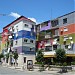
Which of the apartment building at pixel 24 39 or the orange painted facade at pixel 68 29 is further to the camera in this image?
the apartment building at pixel 24 39

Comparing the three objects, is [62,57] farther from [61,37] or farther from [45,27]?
[45,27]

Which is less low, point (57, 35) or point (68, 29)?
point (68, 29)

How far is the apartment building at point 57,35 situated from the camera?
4847cm

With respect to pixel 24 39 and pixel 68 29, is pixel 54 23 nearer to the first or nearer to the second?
pixel 68 29

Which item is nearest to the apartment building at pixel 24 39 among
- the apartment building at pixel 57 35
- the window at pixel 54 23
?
the apartment building at pixel 57 35

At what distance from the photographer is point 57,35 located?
175 ft

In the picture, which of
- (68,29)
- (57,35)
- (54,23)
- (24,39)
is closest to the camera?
(68,29)

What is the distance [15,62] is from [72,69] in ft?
89.6

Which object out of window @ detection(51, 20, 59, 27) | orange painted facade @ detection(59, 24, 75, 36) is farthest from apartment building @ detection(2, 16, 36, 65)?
orange painted facade @ detection(59, 24, 75, 36)

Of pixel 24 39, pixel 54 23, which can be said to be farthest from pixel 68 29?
pixel 24 39

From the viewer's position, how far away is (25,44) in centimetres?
A: 6034

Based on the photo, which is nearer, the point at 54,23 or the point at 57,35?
the point at 57,35

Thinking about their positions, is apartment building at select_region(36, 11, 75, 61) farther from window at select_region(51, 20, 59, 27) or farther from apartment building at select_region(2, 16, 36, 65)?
apartment building at select_region(2, 16, 36, 65)

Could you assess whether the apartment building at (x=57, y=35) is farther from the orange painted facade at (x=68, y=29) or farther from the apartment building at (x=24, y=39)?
the apartment building at (x=24, y=39)
